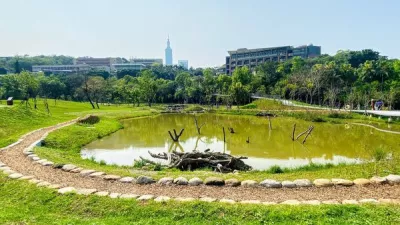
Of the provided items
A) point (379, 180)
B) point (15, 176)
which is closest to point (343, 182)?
point (379, 180)

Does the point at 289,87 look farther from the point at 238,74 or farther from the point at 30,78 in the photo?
the point at 30,78

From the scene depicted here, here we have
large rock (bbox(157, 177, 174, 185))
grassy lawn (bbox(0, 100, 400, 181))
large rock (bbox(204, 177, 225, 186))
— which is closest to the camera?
large rock (bbox(204, 177, 225, 186))

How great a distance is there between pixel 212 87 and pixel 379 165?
6029 centimetres

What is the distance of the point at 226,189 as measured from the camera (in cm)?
898

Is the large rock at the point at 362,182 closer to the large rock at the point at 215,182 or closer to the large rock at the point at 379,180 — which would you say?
the large rock at the point at 379,180

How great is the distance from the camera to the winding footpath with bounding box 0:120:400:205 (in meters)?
8.05

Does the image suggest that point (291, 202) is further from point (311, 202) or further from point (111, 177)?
point (111, 177)

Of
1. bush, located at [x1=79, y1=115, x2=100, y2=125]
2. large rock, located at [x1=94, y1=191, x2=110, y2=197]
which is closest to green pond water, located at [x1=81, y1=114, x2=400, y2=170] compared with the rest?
bush, located at [x1=79, y1=115, x2=100, y2=125]

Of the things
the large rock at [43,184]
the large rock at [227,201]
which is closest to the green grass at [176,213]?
the large rock at [227,201]

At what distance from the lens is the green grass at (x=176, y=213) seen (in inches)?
260

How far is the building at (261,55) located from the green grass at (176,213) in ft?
337

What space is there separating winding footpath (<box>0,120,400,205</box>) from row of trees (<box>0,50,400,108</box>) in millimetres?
40254

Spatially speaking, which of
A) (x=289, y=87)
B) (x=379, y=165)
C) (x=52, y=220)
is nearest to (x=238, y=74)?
(x=289, y=87)

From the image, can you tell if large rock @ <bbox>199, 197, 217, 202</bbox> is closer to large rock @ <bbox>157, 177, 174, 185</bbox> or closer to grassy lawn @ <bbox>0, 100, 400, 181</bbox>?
large rock @ <bbox>157, 177, 174, 185</bbox>
